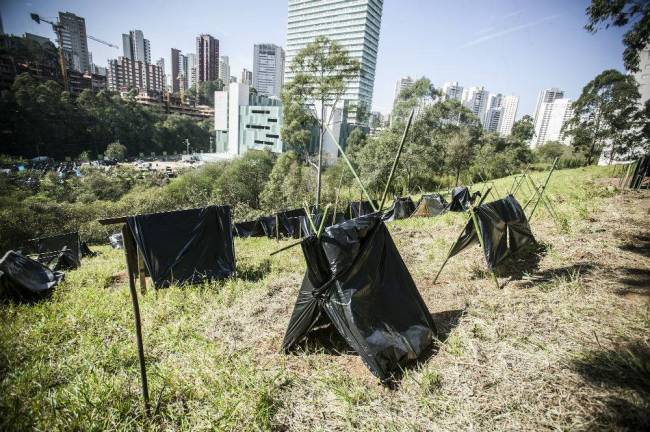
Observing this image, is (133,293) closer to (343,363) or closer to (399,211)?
(343,363)

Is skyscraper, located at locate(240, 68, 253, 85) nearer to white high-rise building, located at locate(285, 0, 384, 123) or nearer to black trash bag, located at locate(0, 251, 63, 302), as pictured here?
white high-rise building, located at locate(285, 0, 384, 123)

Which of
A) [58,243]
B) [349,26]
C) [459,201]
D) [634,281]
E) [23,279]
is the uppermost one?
[349,26]

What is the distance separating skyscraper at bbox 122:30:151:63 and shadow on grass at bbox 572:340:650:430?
16781 cm

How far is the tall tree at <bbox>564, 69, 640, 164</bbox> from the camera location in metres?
20.9

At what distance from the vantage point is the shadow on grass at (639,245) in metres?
4.76

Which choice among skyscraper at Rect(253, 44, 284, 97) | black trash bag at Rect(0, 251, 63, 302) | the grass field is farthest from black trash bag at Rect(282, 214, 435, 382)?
skyscraper at Rect(253, 44, 284, 97)

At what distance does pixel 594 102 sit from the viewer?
2312 centimetres

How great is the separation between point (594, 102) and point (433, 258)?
28.8 metres

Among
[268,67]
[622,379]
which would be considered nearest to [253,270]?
[622,379]

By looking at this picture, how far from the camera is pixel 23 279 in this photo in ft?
16.9

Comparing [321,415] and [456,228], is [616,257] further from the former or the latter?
[321,415]

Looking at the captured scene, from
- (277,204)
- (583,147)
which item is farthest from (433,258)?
(583,147)

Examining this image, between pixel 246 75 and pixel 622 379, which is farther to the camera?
pixel 246 75

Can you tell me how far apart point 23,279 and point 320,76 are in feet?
45.0
